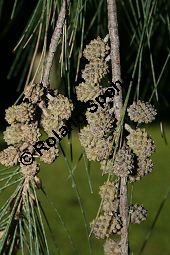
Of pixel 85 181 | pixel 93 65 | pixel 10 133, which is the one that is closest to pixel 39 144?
pixel 10 133

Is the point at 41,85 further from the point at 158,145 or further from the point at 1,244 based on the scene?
the point at 158,145

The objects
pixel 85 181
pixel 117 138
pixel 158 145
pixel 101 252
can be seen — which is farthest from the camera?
pixel 158 145

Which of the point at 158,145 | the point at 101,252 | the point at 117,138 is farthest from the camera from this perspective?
the point at 158,145

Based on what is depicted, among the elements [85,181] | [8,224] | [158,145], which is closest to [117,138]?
[8,224]

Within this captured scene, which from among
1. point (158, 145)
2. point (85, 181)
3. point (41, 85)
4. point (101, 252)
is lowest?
point (101, 252)

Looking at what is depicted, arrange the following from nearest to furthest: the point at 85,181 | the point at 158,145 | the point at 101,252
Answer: the point at 101,252 → the point at 85,181 → the point at 158,145

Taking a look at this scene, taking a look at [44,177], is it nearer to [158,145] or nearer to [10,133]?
[158,145]

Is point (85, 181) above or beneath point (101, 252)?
above

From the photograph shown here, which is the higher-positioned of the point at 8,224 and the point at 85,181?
the point at 85,181

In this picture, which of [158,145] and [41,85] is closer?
[41,85]
